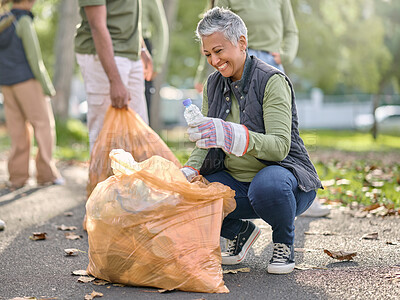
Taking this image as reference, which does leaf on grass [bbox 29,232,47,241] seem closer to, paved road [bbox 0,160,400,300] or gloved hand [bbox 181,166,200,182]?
paved road [bbox 0,160,400,300]

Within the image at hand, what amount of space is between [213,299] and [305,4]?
661 inches

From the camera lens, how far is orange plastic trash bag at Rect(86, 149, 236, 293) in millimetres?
2840

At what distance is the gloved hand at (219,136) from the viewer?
9.22ft

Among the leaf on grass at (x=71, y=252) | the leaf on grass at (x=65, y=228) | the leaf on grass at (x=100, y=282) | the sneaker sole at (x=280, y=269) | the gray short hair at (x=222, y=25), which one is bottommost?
the leaf on grass at (x=65, y=228)

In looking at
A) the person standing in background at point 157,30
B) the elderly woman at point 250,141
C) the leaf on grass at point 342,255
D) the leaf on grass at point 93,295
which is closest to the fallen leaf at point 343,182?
the person standing in background at point 157,30

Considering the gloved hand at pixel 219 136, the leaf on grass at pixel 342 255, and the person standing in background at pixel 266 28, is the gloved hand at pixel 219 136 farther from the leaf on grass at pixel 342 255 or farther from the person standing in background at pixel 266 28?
the person standing in background at pixel 266 28

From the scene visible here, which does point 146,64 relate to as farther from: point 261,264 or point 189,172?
point 261,264

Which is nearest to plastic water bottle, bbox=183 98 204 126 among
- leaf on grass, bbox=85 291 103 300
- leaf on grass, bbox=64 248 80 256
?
leaf on grass, bbox=85 291 103 300

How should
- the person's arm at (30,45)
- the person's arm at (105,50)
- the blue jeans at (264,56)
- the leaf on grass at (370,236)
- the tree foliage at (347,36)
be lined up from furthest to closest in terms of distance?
the tree foliage at (347,36), the person's arm at (30,45), the blue jeans at (264,56), the person's arm at (105,50), the leaf on grass at (370,236)

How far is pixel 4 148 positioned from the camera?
12797 mm

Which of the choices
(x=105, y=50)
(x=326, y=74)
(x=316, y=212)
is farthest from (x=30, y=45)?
(x=326, y=74)

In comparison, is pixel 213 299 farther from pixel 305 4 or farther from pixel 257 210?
pixel 305 4

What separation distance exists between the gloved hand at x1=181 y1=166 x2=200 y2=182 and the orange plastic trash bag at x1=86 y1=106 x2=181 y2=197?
760 mm

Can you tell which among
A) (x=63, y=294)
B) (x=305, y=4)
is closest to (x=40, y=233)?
(x=63, y=294)
